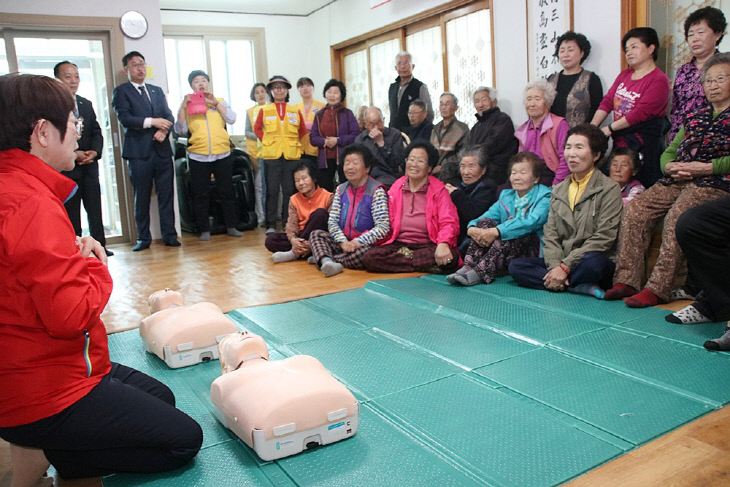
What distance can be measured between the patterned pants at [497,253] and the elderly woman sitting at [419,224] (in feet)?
0.62

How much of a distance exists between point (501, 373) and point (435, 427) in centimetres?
49

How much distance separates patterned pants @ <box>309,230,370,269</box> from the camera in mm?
4117

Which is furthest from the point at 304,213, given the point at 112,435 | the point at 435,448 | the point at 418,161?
the point at 112,435

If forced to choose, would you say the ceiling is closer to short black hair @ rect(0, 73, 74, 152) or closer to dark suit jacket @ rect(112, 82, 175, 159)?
dark suit jacket @ rect(112, 82, 175, 159)

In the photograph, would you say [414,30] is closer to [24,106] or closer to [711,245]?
[711,245]

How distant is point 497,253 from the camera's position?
3.60 metres

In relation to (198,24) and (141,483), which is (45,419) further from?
(198,24)

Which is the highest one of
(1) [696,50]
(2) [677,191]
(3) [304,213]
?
(1) [696,50]

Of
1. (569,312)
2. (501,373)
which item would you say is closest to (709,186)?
(569,312)

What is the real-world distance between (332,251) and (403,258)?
0.57m

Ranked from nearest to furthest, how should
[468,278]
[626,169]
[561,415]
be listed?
[561,415] → [468,278] → [626,169]

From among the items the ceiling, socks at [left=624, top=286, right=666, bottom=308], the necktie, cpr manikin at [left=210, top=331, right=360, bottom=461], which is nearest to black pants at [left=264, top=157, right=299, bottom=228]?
the necktie

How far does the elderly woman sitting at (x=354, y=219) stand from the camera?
412 cm

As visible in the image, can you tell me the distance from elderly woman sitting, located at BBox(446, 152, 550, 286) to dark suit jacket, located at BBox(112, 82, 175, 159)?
3.42 m
